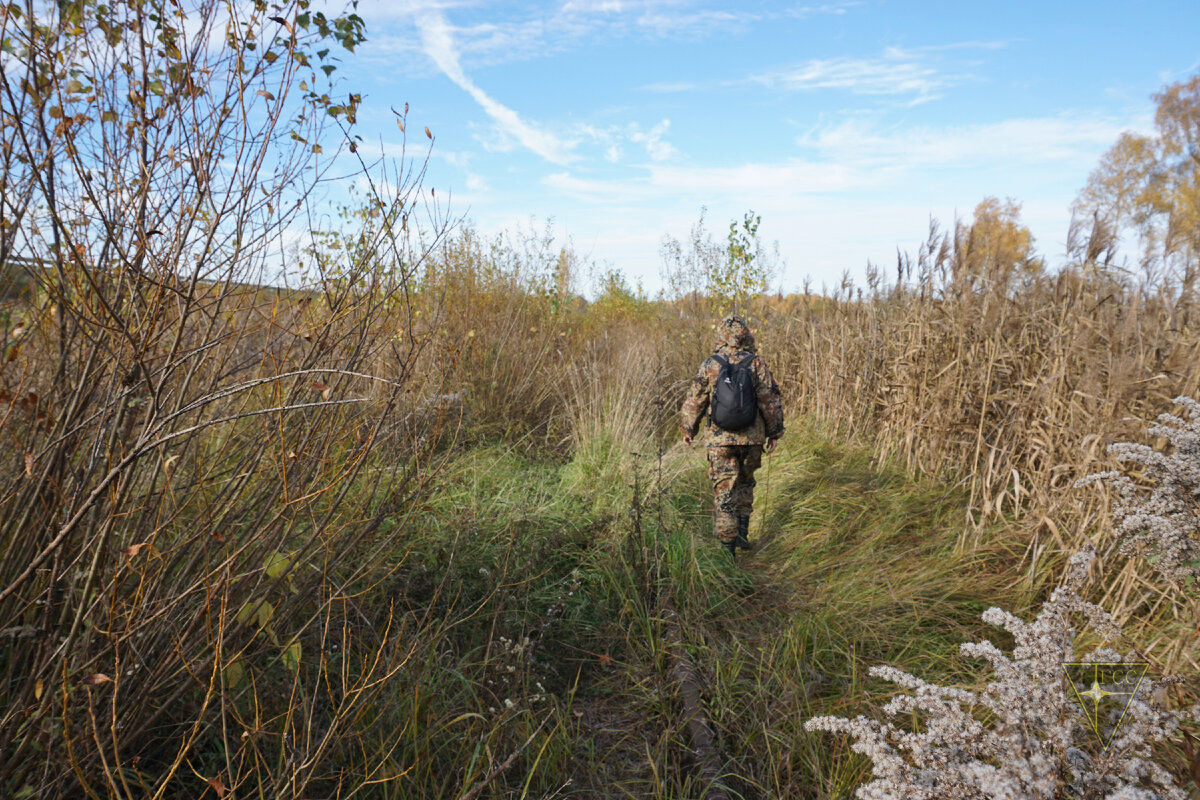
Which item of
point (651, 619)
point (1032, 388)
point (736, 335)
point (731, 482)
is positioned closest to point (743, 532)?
point (731, 482)

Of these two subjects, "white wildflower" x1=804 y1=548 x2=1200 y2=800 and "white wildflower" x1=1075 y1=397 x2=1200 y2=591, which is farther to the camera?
"white wildflower" x1=1075 y1=397 x2=1200 y2=591

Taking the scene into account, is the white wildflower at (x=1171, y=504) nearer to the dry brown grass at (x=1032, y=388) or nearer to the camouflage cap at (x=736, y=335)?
the dry brown grass at (x=1032, y=388)

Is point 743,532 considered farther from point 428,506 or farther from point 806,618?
point 428,506

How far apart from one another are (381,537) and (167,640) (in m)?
1.79

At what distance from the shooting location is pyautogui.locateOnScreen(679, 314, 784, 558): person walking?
519cm

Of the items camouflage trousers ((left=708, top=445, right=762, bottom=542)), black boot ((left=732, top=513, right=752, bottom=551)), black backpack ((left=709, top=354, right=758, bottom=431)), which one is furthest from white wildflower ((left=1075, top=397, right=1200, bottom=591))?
black boot ((left=732, top=513, right=752, bottom=551))

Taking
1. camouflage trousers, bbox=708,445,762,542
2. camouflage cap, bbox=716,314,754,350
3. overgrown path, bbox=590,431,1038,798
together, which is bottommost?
overgrown path, bbox=590,431,1038,798

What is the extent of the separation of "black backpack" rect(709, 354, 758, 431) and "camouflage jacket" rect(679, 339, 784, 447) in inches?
2.3

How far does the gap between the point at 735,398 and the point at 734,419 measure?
0.54ft

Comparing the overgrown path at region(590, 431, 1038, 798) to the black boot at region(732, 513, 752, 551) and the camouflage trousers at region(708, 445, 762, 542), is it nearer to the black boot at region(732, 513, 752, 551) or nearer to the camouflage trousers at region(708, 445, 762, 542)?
the black boot at region(732, 513, 752, 551)

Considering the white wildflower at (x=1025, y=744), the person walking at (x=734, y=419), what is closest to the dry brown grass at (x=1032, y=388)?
the white wildflower at (x=1025, y=744)

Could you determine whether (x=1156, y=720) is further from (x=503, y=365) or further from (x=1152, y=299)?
(x=503, y=365)

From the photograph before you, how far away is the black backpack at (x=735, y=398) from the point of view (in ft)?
16.9

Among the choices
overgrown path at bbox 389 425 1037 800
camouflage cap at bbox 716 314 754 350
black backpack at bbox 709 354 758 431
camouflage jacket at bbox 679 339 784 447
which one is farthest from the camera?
camouflage cap at bbox 716 314 754 350
